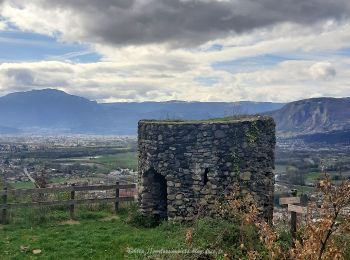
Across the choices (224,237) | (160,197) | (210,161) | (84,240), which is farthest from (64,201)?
(224,237)

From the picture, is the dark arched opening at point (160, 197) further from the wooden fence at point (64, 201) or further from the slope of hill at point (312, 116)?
the slope of hill at point (312, 116)

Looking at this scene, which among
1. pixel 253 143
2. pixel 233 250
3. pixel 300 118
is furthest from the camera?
pixel 300 118

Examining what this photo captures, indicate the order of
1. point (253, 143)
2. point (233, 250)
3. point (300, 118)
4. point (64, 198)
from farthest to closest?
point (300, 118)
point (64, 198)
point (253, 143)
point (233, 250)

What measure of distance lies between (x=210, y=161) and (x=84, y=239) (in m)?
4.37

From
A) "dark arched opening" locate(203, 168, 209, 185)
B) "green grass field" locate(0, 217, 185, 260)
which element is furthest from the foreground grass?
"dark arched opening" locate(203, 168, 209, 185)

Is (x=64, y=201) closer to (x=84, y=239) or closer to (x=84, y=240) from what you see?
(x=84, y=239)

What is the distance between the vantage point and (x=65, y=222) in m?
15.0

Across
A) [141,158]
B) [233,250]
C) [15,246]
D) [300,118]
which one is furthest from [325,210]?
[300,118]

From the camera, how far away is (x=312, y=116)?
522ft

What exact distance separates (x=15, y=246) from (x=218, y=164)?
20.4 ft

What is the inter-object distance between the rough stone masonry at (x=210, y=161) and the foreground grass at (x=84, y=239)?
3.62 feet

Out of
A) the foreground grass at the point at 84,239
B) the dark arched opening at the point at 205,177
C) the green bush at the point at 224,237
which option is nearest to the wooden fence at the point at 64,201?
the foreground grass at the point at 84,239

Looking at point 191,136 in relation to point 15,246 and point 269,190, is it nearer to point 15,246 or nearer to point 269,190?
point 269,190

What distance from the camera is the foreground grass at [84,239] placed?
11312 mm
